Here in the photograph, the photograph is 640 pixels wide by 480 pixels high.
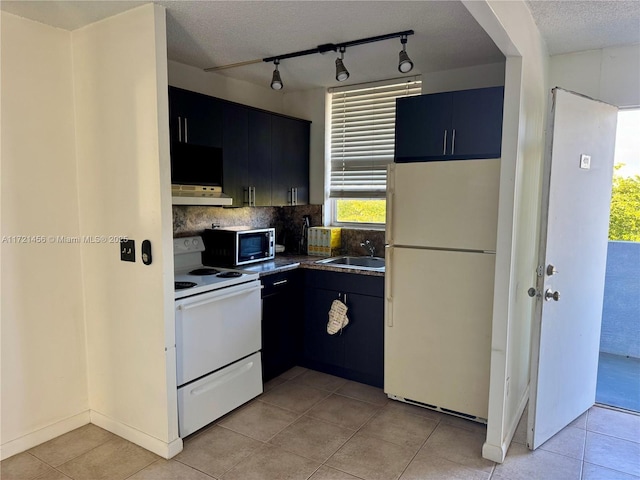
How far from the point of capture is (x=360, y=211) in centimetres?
→ 401

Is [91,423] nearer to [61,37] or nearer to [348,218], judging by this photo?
[61,37]

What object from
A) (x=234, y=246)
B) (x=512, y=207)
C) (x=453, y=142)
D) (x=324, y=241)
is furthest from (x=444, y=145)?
(x=234, y=246)

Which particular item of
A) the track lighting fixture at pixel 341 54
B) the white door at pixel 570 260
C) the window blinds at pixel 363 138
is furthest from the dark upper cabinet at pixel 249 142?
the white door at pixel 570 260

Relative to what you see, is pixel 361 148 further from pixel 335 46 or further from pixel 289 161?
pixel 335 46

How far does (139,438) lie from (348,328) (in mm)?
1564

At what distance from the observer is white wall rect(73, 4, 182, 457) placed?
7.27 feet

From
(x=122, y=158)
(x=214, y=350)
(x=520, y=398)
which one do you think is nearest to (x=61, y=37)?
(x=122, y=158)

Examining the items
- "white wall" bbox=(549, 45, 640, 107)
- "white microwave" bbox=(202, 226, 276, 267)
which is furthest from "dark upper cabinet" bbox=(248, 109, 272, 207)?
"white wall" bbox=(549, 45, 640, 107)

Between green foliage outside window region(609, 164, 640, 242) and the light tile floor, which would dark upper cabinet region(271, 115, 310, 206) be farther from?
green foliage outside window region(609, 164, 640, 242)

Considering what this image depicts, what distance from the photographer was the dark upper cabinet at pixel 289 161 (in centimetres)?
370

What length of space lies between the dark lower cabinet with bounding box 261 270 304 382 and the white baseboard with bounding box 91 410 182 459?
3.08 feet

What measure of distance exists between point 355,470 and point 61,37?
9.65 feet

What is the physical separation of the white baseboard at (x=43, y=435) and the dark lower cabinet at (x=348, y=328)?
164cm

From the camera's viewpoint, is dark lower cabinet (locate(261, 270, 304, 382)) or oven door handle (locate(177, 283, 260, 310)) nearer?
oven door handle (locate(177, 283, 260, 310))
